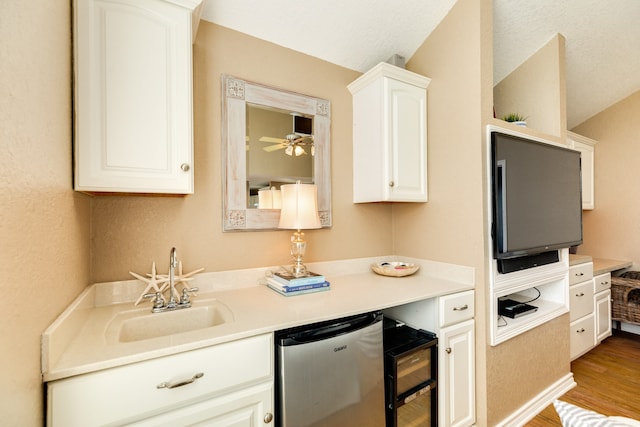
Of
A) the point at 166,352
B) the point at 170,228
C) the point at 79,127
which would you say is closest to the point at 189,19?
the point at 79,127

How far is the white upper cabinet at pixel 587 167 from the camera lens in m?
3.25

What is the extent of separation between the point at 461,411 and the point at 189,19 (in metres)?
2.49

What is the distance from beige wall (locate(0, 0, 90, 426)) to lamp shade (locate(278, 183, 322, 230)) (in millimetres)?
948

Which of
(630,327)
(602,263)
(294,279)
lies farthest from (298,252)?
(630,327)

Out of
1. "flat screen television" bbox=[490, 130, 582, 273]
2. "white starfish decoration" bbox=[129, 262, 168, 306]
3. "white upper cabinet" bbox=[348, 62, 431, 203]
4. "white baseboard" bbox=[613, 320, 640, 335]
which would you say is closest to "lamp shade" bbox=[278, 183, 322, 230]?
"white upper cabinet" bbox=[348, 62, 431, 203]

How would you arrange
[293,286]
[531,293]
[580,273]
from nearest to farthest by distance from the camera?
[293,286], [531,293], [580,273]

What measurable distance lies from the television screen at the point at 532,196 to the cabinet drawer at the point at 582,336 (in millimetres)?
860

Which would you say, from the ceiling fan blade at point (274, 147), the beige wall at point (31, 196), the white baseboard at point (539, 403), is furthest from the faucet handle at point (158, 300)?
the white baseboard at point (539, 403)

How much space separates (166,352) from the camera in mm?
966

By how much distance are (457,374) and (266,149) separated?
1.74 metres

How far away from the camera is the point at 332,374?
127 cm

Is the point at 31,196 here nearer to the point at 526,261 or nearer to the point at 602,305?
the point at 526,261

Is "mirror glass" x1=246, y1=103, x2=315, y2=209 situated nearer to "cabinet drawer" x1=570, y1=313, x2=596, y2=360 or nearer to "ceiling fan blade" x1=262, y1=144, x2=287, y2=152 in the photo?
"ceiling fan blade" x1=262, y1=144, x2=287, y2=152

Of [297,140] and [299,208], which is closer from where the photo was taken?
[299,208]
